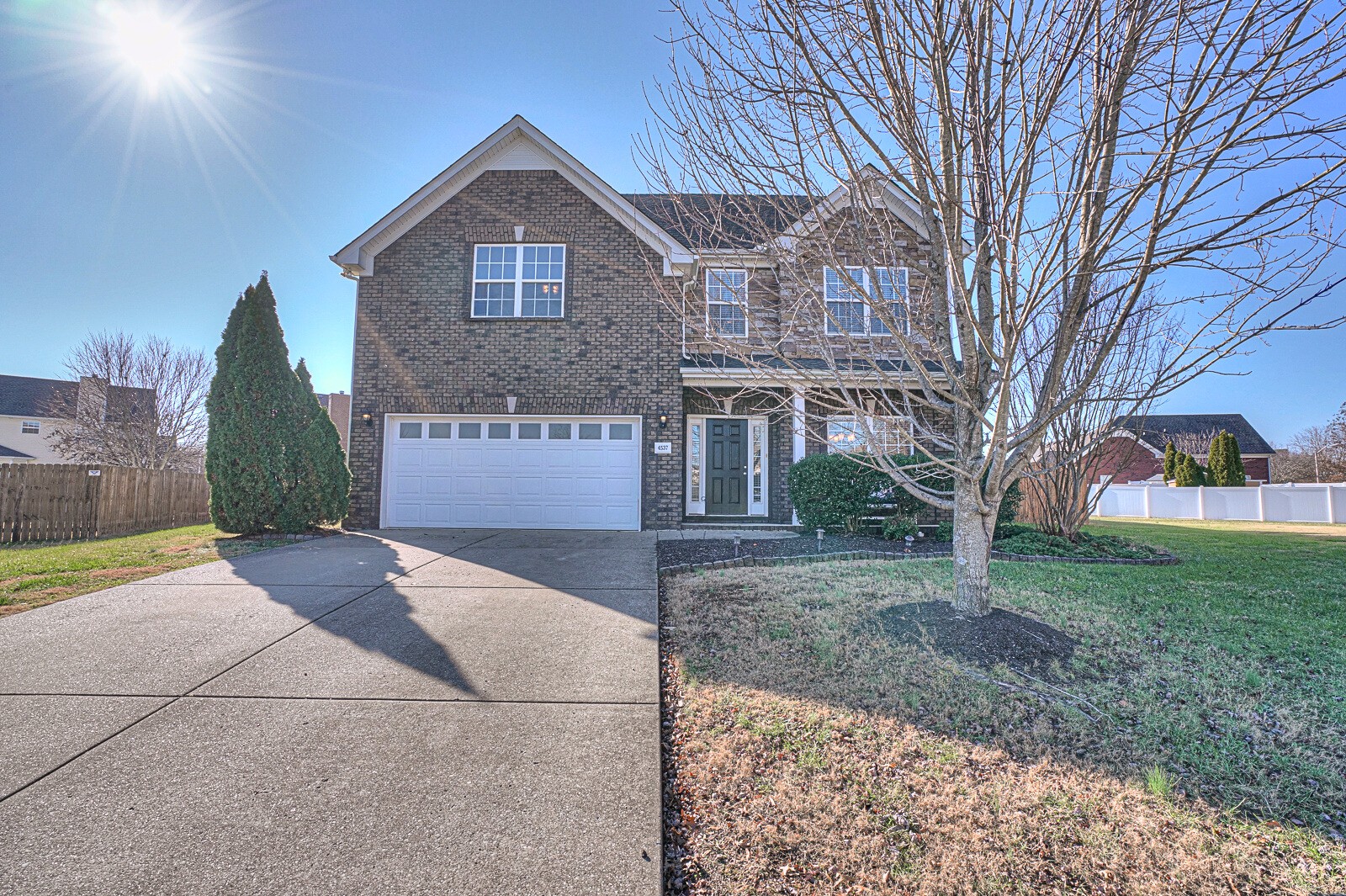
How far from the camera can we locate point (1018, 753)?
2.41m

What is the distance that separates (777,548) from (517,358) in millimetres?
5915

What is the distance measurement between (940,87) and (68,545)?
1317cm

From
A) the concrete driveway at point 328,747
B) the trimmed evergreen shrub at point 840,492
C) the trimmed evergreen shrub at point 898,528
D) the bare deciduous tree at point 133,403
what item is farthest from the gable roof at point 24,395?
the trimmed evergreen shrub at point 898,528

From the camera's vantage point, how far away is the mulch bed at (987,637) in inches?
135

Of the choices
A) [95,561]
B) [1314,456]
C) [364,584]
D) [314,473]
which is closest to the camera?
Result: [364,584]

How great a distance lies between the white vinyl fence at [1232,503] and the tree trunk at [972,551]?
15.6m

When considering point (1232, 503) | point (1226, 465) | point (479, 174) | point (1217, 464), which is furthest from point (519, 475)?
point (1226, 465)

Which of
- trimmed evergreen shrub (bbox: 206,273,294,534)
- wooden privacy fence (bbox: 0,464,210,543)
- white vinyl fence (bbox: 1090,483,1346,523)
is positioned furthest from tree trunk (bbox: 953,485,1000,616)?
white vinyl fence (bbox: 1090,483,1346,523)

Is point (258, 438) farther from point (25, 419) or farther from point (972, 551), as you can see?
point (25, 419)

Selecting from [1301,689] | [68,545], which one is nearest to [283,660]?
[1301,689]

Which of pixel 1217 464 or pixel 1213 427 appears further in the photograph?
pixel 1213 427

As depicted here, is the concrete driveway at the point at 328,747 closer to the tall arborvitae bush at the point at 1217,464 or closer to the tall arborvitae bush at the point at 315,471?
the tall arborvitae bush at the point at 315,471

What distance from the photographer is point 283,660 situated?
328 centimetres

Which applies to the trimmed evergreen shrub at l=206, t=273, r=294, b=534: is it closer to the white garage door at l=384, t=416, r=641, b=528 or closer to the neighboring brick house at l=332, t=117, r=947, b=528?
the neighboring brick house at l=332, t=117, r=947, b=528
